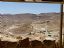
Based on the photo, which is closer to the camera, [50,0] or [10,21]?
[50,0]

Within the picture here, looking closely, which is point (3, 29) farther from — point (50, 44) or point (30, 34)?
point (50, 44)

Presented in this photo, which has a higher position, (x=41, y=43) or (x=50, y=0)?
(x=50, y=0)

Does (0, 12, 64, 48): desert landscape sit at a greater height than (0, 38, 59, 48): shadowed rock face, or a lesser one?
greater

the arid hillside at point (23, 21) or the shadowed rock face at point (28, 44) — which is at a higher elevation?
the arid hillside at point (23, 21)

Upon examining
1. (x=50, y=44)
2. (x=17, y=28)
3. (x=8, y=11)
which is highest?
(x=8, y=11)

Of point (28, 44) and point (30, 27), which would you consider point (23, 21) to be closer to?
point (30, 27)

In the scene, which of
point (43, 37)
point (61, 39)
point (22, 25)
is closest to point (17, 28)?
point (22, 25)

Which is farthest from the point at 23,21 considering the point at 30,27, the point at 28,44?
the point at 28,44

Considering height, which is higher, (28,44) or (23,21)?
(23,21)

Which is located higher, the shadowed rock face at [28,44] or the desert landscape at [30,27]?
the desert landscape at [30,27]

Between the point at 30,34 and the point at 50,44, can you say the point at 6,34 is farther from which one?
the point at 50,44
